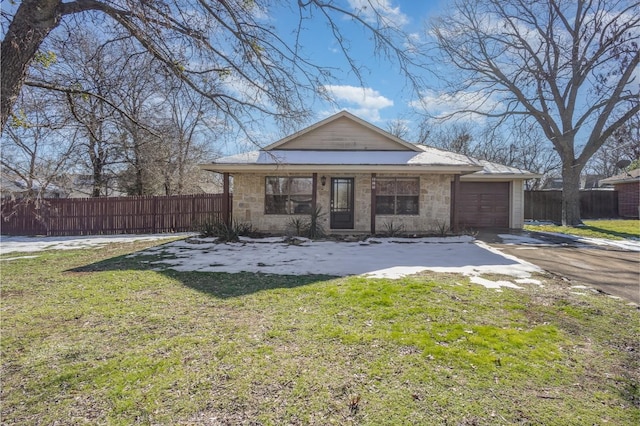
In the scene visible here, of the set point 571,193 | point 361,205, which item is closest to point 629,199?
point 571,193

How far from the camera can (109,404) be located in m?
2.45

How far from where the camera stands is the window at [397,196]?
486 inches

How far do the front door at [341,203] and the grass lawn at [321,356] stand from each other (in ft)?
23.7

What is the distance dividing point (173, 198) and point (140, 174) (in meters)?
4.00

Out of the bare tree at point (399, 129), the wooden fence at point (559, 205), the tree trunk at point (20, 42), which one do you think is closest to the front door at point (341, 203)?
the tree trunk at point (20, 42)

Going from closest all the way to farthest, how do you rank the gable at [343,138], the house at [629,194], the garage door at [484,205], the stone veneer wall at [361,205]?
the stone veneer wall at [361,205] → the gable at [343,138] → the garage door at [484,205] → the house at [629,194]

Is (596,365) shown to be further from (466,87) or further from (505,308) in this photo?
(466,87)

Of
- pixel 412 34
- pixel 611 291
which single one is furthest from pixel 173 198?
pixel 611 291

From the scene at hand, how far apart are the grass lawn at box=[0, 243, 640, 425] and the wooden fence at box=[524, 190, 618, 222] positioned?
1764 cm

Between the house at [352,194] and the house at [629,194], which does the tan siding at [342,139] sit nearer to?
the house at [352,194]

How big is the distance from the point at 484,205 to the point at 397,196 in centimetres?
503

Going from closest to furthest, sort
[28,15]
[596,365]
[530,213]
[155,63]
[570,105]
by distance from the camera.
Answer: [28,15] → [596,365] → [155,63] → [570,105] → [530,213]

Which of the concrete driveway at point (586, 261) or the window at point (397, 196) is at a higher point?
the window at point (397, 196)

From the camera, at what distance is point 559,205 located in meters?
19.9
